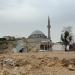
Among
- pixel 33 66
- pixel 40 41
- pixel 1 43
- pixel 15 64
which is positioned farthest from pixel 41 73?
pixel 40 41

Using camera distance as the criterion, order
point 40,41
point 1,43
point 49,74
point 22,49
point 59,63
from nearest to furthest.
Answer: point 49,74, point 59,63, point 22,49, point 1,43, point 40,41

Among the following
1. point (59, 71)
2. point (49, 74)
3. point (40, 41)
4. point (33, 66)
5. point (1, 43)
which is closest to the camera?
point (49, 74)

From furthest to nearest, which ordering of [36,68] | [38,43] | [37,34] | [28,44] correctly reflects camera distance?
[37,34]
[38,43]
[28,44]
[36,68]

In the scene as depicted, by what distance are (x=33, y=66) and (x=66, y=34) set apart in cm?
4744

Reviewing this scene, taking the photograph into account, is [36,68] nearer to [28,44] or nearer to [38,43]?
[28,44]

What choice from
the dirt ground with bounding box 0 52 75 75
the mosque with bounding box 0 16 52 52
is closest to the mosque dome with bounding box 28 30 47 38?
the mosque with bounding box 0 16 52 52

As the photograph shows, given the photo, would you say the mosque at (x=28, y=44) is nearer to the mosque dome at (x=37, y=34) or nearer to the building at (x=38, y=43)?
the building at (x=38, y=43)

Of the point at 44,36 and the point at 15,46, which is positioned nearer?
the point at 15,46

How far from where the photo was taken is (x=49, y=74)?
22.0 meters

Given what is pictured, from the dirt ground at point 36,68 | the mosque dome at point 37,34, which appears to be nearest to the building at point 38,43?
the mosque dome at point 37,34

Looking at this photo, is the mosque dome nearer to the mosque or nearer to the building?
the building

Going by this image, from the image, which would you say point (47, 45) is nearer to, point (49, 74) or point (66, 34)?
point (66, 34)

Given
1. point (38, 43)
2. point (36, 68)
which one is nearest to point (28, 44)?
point (38, 43)

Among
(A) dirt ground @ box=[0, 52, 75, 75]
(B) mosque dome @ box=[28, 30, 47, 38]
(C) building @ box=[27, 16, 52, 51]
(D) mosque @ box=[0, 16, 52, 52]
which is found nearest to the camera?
(A) dirt ground @ box=[0, 52, 75, 75]
